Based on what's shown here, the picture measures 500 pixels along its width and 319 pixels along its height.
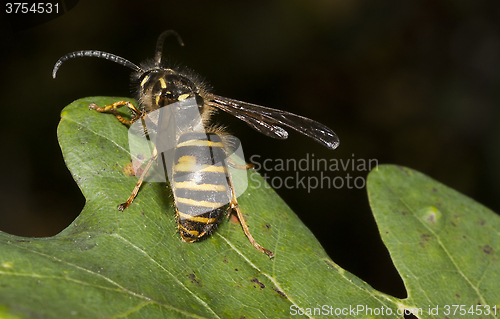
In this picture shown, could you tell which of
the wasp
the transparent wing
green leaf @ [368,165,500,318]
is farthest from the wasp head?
green leaf @ [368,165,500,318]

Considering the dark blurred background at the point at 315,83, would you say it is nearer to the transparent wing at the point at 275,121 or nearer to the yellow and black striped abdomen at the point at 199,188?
the transparent wing at the point at 275,121

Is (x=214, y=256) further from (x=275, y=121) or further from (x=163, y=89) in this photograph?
(x=163, y=89)

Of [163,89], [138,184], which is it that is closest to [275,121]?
→ [163,89]

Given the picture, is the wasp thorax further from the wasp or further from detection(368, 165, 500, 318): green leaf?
detection(368, 165, 500, 318): green leaf

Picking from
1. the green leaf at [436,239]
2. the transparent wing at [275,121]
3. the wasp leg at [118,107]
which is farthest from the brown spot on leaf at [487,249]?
the wasp leg at [118,107]

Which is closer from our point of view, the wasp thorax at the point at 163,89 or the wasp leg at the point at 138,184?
the wasp leg at the point at 138,184

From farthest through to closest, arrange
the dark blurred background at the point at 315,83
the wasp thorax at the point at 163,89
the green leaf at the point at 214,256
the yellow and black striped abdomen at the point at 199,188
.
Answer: the dark blurred background at the point at 315,83 < the wasp thorax at the point at 163,89 < the yellow and black striped abdomen at the point at 199,188 < the green leaf at the point at 214,256
